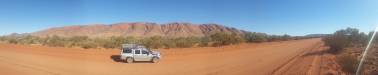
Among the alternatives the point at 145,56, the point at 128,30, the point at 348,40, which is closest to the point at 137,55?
the point at 145,56

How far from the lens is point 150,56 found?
25797 millimetres

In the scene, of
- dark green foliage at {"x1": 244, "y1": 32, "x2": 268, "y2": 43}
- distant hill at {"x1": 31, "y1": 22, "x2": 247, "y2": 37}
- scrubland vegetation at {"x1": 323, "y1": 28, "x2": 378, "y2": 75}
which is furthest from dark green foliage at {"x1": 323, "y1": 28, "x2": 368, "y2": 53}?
distant hill at {"x1": 31, "y1": 22, "x2": 247, "y2": 37}

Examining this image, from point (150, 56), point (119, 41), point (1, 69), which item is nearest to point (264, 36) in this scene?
point (119, 41)

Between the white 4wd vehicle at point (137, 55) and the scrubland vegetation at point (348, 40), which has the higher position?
the scrubland vegetation at point (348, 40)

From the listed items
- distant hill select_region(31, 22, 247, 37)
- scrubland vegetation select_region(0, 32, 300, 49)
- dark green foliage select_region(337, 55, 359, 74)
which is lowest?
dark green foliage select_region(337, 55, 359, 74)

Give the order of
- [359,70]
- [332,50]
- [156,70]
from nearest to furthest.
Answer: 1. [359,70]
2. [156,70]
3. [332,50]

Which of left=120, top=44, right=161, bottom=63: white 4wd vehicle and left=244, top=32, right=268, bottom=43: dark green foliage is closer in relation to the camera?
left=120, top=44, right=161, bottom=63: white 4wd vehicle

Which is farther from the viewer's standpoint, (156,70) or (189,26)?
(189,26)

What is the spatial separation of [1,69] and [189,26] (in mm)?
71294

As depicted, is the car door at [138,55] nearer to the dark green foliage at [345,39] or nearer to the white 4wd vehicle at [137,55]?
the white 4wd vehicle at [137,55]

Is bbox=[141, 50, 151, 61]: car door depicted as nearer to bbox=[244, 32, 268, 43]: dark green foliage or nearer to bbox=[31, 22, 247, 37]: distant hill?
bbox=[244, 32, 268, 43]: dark green foliage

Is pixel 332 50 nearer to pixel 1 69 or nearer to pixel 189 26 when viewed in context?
pixel 1 69

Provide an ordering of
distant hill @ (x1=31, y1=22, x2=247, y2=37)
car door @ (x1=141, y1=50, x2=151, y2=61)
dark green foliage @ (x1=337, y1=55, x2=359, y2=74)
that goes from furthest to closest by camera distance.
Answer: distant hill @ (x1=31, y1=22, x2=247, y2=37) → car door @ (x1=141, y1=50, x2=151, y2=61) → dark green foliage @ (x1=337, y1=55, x2=359, y2=74)

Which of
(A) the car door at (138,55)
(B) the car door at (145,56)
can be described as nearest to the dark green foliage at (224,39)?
(B) the car door at (145,56)
